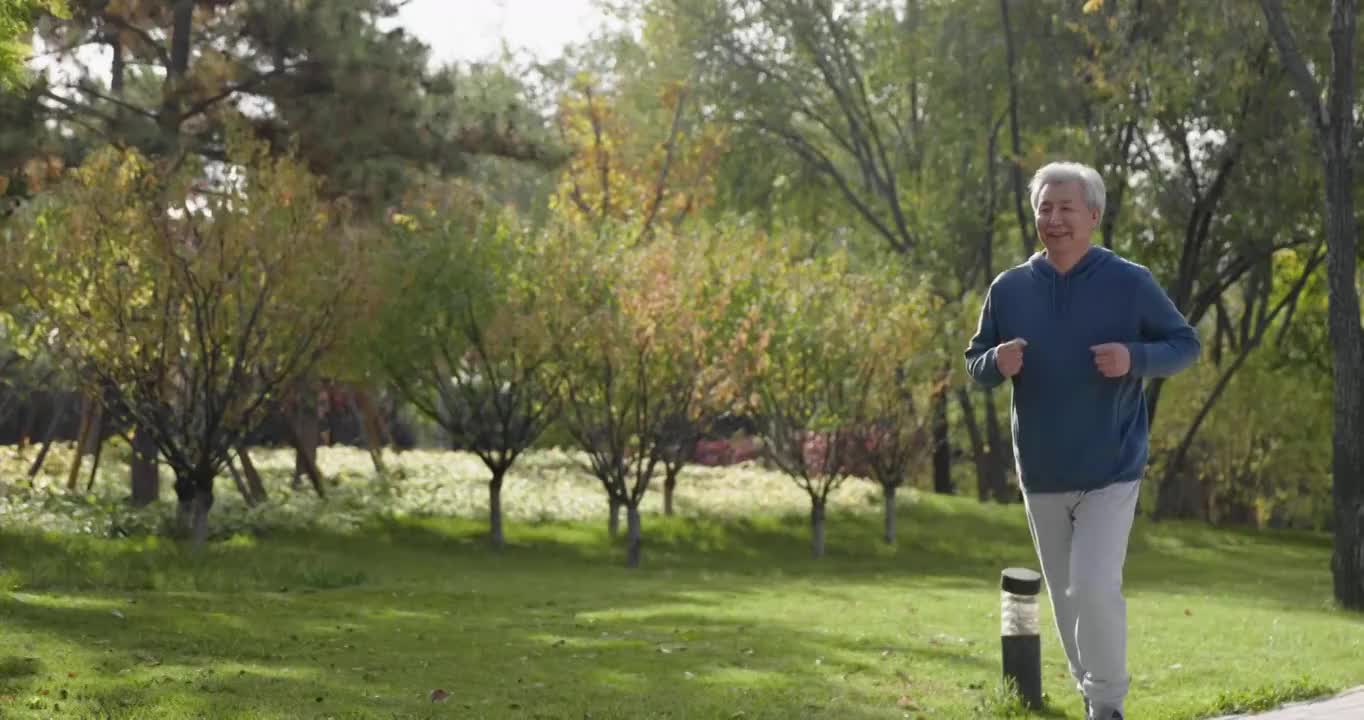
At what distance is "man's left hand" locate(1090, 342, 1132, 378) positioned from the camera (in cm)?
632

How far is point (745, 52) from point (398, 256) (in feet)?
51.4

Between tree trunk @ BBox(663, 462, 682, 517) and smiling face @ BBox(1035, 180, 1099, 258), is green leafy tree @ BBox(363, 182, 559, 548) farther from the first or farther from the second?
smiling face @ BBox(1035, 180, 1099, 258)

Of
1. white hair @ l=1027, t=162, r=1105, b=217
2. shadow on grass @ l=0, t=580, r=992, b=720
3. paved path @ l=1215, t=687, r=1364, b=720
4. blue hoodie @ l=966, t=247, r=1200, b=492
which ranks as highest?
white hair @ l=1027, t=162, r=1105, b=217

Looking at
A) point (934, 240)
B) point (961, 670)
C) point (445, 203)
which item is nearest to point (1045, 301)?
point (961, 670)

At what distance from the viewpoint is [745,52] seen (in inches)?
→ 1533

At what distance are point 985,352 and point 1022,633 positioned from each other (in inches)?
91.8

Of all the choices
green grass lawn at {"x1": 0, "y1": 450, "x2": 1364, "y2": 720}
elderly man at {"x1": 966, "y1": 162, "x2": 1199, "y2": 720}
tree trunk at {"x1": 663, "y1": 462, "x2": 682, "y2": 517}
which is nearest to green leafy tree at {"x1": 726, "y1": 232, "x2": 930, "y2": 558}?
green grass lawn at {"x1": 0, "y1": 450, "x2": 1364, "y2": 720}

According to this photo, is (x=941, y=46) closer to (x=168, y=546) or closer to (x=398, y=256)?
(x=398, y=256)

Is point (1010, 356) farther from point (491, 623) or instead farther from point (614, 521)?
point (614, 521)

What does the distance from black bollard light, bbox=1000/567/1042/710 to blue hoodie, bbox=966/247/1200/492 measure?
6.07ft

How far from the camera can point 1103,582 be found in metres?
6.52

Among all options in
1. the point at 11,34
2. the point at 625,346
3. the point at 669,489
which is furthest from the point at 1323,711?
the point at 669,489

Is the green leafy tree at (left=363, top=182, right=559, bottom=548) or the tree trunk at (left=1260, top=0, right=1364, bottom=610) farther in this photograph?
the green leafy tree at (left=363, top=182, right=559, bottom=548)

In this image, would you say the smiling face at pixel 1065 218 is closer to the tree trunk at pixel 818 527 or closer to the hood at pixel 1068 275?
the hood at pixel 1068 275
